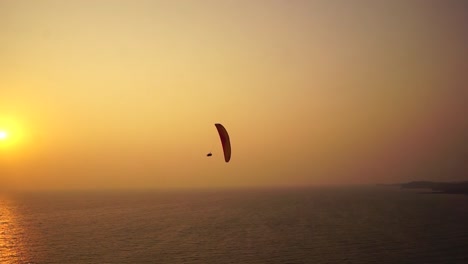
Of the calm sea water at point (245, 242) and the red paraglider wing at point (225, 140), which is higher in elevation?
the red paraglider wing at point (225, 140)

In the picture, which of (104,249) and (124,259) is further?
(104,249)

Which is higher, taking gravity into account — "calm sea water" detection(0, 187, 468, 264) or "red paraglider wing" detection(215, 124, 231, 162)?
"red paraglider wing" detection(215, 124, 231, 162)

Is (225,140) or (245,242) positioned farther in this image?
(245,242)

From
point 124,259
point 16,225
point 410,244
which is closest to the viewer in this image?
point 124,259

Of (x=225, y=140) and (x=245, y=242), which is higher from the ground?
(x=225, y=140)

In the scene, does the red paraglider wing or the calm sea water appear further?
the calm sea water

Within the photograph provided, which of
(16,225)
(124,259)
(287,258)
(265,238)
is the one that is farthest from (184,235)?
(16,225)

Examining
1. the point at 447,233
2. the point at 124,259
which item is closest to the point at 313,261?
the point at 124,259

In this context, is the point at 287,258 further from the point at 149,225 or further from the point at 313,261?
the point at 149,225

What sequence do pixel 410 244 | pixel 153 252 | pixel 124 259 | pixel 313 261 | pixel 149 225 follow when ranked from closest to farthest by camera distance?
pixel 313 261
pixel 124 259
pixel 153 252
pixel 410 244
pixel 149 225

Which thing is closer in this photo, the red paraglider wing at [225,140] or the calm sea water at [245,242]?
the red paraglider wing at [225,140]
